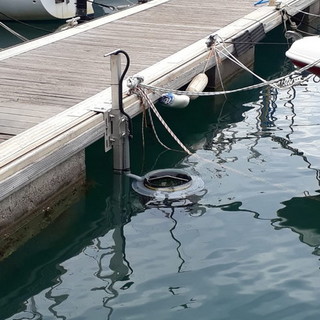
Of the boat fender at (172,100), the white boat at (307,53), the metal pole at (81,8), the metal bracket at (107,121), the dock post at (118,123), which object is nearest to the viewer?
the dock post at (118,123)

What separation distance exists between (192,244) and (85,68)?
3998 mm

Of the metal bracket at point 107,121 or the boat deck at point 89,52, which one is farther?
the boat deck at point 89,52

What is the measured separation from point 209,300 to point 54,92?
3.93 metres

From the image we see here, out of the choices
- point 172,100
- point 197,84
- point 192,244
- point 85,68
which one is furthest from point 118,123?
point 197,84

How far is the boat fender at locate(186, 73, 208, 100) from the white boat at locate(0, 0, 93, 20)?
10383 millimetres

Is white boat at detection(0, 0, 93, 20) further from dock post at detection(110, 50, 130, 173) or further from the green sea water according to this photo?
dock post at detection(110, 50, 130, 173)

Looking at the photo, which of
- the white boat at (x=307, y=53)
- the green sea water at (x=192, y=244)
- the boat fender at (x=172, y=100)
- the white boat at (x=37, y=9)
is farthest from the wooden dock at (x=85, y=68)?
the white boat at (x=37, y=9)

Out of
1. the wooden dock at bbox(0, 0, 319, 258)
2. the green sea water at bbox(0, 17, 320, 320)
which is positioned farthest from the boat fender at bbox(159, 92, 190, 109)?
the green sea water at bbox(0, 17, 320, 320)

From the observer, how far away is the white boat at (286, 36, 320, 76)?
1032 centimetres

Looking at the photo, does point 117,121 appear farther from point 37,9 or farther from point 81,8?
point 37,9

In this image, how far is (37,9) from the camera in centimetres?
2108

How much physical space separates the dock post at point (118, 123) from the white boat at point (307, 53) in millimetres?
2832

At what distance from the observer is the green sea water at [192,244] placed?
21.5 ft

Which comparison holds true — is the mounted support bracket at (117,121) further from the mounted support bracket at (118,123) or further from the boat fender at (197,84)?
the boat fender at (197,84)
